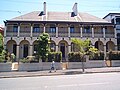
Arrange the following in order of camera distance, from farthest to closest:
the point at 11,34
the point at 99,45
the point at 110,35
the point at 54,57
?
the point at 99,45 → the point at 110,35 → the point at 11,34 → the point at 54,57

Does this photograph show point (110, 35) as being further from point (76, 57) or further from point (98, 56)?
point (76, 57)

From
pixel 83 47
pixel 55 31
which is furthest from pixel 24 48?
pixel 83 47

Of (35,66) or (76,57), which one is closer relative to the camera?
(35,66)

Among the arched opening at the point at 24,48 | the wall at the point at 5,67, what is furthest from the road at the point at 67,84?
the arched opening at the point at 24,48

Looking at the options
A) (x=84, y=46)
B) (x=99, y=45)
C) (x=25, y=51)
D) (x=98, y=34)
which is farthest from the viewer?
(x=99, y=45)

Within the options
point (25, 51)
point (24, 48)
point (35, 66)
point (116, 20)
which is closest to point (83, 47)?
point (35, 66)

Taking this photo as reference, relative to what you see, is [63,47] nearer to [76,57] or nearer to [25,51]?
[25,51]

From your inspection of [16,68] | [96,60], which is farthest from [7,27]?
[96,60]

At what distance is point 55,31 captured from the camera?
3306cm

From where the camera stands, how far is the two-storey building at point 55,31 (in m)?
31.8

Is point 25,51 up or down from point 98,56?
up

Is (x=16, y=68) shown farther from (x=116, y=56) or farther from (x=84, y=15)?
(x=84, y=15)

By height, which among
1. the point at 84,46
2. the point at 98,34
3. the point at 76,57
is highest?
the point at 98,34

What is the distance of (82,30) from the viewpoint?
3359cm
